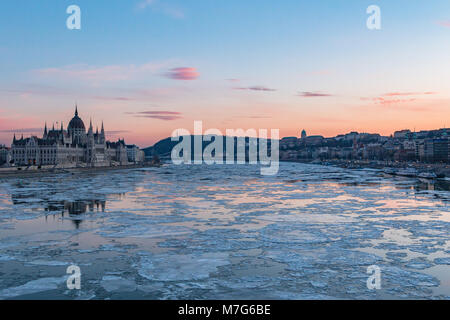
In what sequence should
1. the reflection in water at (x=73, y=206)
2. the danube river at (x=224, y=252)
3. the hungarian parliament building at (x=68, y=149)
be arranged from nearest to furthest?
1. the danube river at (x=224, y=252)
2. the reflection in water at (x=73, y=206)
3. the hungarian parliament building at (x=68, y=149)

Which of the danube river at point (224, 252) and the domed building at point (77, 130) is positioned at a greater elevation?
the domed building at point (77, 130)

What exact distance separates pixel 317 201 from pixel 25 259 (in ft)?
68.3

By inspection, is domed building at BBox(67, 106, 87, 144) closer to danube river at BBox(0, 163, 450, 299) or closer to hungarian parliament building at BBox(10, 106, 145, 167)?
hungarian parliament building at BBox(10, 106, 145, 167)

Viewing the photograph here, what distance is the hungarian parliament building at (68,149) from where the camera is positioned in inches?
4498

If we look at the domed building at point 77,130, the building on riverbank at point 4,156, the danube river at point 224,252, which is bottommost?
the danube river at point 224,252

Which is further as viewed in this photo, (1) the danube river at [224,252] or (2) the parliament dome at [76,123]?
(2) the parliament dome at [76,123]

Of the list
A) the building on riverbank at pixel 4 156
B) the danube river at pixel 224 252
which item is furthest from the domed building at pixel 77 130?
the danube river at pixel 224 252

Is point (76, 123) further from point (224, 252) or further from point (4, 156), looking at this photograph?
point (224, 252)

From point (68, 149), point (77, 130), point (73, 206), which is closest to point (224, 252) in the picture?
point (73, 206)

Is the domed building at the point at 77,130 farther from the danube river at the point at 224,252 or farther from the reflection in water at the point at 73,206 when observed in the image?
the danube river at the point at 224,252

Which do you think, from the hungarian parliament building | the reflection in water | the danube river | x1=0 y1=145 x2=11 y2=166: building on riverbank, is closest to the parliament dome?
the hungarian parliament building
